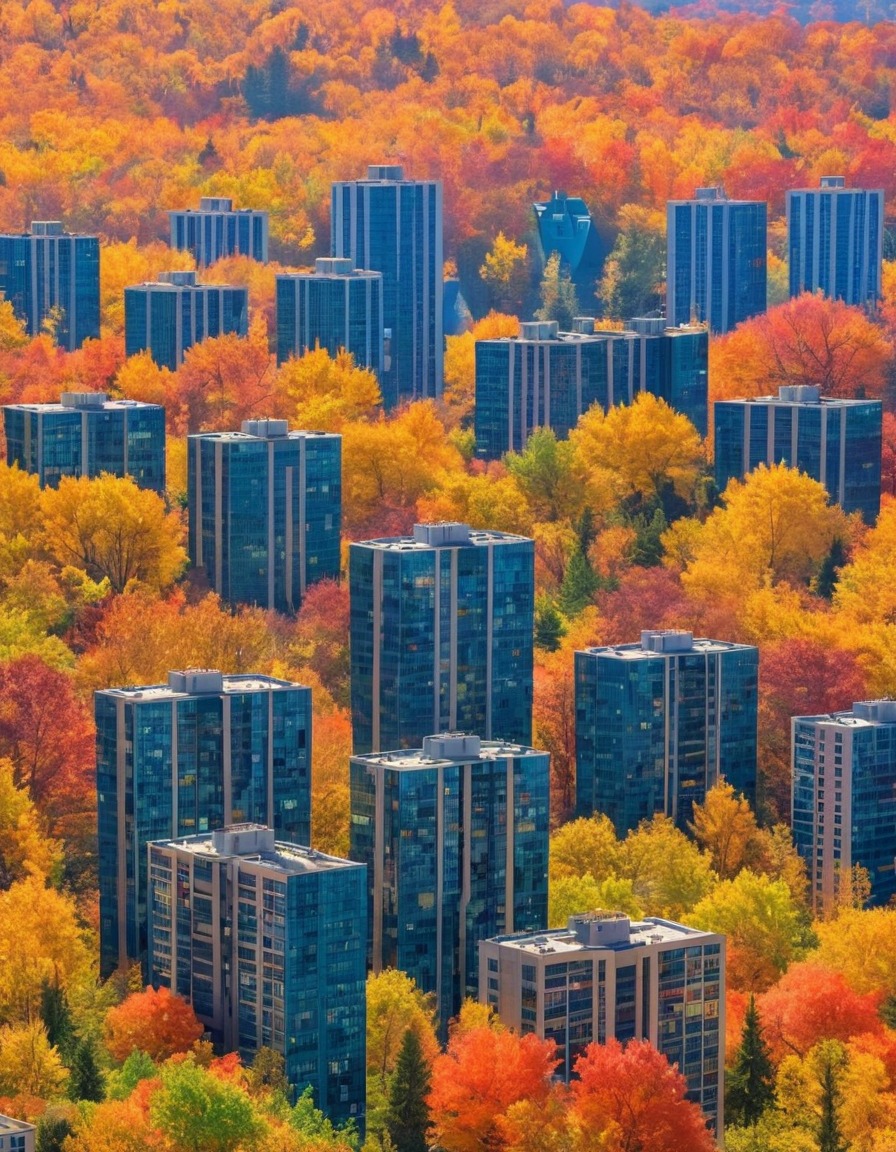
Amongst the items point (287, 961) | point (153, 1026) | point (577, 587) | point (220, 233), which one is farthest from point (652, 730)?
point (220, 233)

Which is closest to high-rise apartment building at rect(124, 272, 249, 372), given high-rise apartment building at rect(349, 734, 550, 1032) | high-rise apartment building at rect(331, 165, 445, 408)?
high-rise apartment building at rect(331, 165, 445, 408)

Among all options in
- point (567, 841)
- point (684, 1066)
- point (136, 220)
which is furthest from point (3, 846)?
point (136, 220)

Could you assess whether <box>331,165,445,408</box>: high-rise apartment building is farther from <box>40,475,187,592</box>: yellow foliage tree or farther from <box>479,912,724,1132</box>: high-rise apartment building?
<box>479,912,724,1132</box>: high-rise apartment building

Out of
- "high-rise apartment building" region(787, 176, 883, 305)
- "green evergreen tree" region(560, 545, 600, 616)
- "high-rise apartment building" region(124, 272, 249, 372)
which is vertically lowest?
"green evergreen tree" region(560, 545, 600, 616)

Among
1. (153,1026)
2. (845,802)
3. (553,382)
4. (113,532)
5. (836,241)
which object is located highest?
(836,241)

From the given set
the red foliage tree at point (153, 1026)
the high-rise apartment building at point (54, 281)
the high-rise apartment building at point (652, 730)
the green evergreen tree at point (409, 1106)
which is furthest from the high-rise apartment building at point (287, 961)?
the high-rise apartment building at point (54, 281)

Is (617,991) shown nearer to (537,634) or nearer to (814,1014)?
(814,1014)
